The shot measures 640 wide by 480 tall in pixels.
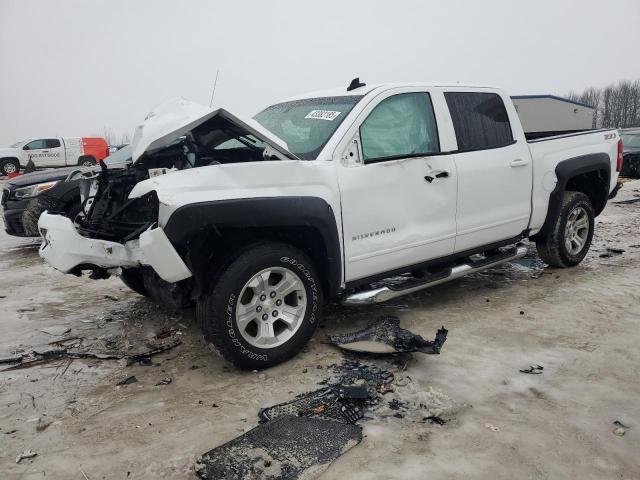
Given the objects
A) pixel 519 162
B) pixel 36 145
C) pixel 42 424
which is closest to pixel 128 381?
pixel 42 424

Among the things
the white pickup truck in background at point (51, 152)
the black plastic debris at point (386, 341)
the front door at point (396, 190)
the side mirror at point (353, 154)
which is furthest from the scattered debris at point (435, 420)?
the white pickup truck in background at point (51, 152)

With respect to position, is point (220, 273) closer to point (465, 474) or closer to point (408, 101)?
point (465, 474)

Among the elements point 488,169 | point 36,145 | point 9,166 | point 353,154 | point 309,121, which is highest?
point 36,145

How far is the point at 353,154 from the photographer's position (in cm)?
358

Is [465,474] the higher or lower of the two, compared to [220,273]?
lower

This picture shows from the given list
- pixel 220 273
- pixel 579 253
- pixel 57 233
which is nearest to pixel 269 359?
pixel 220 273

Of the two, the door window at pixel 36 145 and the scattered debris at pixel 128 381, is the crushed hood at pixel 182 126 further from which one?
the door window at pixel 36 145

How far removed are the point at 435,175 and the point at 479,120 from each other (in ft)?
2.91

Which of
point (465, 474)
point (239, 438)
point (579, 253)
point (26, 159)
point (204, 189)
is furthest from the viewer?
point (26, 159)

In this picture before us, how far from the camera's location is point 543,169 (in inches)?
191

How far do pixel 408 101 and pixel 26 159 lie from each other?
24.9 metres

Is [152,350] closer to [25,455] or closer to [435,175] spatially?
[25,455]

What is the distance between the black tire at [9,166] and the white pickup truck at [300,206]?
2313 cm

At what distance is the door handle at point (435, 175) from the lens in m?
3.89
